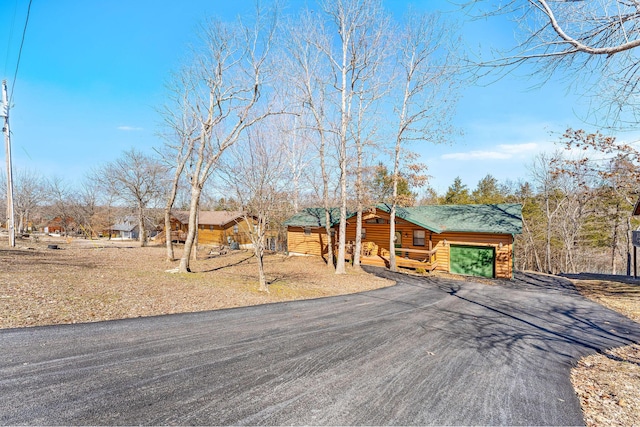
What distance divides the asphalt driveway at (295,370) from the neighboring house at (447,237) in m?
8.82

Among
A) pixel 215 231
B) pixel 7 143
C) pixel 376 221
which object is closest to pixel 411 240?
pixel 376 221

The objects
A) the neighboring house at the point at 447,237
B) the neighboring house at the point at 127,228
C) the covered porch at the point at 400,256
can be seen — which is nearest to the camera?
the neighboring house at the point at 447,237

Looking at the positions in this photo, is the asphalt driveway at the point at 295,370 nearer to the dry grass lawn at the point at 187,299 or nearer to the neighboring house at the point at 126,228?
the dry grass lawn at the point at 187,299

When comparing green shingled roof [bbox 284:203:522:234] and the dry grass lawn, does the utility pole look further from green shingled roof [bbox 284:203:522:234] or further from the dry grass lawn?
green shingled roof [bbox 284:203:522:234]

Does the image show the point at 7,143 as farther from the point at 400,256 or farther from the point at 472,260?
the point at 472,260

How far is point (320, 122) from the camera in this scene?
52.2ft

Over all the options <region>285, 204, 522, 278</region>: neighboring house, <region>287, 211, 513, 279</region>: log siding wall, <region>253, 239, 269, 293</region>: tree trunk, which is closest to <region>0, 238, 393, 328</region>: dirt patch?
<region>253, 239, 269, 293</region>: tree trunk

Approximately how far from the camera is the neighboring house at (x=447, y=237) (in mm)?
15844

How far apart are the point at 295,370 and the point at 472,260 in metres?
15.7

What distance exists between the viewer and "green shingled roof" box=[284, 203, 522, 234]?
52.6 ft

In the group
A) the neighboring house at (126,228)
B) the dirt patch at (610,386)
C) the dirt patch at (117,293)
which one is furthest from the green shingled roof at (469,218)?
the neighboring house at (126,228)

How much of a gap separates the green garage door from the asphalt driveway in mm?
8951

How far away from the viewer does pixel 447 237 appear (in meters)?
17.4

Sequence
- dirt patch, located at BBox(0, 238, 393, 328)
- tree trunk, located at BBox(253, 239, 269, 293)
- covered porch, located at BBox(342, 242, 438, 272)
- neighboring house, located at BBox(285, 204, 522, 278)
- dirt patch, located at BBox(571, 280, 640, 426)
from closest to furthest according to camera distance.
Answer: dirt patch, located at BBox(571, 280, 640, 426) → dirt patch, located at BBox(0, 238, 393, 328) → tree trunk, located at BBox(253, 239, 269, 293) → neighboring house, located at BBox(285, 204, 522, 278) → covered porch, located at BBox(342, 242, 438, 272)
